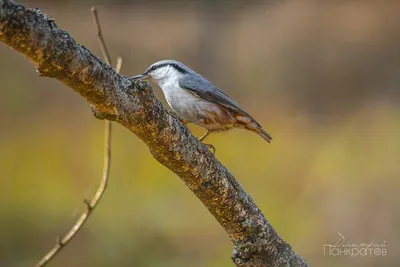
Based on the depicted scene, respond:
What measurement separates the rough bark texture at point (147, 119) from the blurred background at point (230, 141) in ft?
6.16

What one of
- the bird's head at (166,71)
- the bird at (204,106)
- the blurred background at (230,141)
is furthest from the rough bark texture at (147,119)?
the blurred background at (230,141)

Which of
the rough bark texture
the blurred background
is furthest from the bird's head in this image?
the blurred background

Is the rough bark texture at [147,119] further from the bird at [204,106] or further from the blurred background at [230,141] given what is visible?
the blurred background at [230,141]

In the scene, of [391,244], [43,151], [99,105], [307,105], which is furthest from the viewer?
[307,105]

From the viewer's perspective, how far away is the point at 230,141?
4.23 meters

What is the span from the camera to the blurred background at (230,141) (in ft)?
11.6

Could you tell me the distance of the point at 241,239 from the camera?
139 cm

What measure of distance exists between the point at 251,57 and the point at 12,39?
406cm

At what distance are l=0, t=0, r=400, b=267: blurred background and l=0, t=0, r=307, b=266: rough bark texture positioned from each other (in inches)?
74.0

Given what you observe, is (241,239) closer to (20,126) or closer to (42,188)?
(42,188)

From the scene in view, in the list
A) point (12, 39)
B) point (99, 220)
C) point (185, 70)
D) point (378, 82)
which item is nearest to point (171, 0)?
point (378, 82)

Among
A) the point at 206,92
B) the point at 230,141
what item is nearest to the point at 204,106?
the point at 206,92

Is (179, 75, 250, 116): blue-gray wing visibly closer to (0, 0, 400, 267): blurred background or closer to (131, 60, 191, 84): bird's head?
(131, 60, 191, 84): bird's head

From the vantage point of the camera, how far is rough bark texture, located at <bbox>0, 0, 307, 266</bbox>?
90 centimetres
